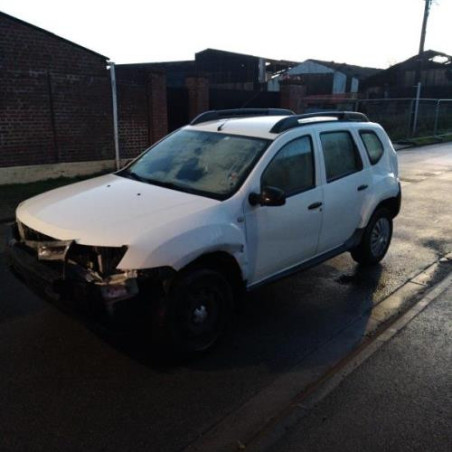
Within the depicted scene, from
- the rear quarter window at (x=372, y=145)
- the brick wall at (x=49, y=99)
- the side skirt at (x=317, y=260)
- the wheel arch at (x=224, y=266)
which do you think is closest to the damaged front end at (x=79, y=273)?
the wheel arch at (x=224, y=266)

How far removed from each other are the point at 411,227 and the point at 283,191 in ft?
14.6

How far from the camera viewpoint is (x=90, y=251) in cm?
323

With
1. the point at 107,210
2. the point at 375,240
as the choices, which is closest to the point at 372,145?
the point at 375,240

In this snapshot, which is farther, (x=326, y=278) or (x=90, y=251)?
(x=326, y=278)

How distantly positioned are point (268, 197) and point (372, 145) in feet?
7.51

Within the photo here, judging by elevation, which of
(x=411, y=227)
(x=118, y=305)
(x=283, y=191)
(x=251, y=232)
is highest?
(x=283, y=191)

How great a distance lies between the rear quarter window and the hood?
2493 mm

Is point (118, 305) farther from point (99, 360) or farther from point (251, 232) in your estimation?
point (251, 232)

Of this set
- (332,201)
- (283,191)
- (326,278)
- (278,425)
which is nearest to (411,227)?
(326,278)

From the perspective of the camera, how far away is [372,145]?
5461 mm

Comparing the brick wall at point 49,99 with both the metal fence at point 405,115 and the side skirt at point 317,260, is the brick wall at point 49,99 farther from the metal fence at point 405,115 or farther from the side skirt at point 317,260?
the metal fence at point 405,115

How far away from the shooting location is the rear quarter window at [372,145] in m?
5.35

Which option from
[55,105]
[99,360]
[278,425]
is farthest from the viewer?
A: [55,105]

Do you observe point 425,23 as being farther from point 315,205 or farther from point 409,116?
point 315,205
